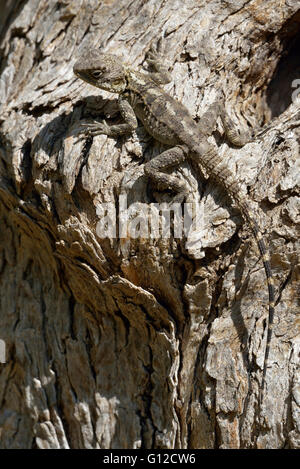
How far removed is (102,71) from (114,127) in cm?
58

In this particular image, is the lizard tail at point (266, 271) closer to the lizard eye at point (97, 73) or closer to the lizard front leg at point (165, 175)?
the lizard front leg at point (165, 175)

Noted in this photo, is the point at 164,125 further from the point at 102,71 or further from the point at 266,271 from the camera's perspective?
the point at 266,271

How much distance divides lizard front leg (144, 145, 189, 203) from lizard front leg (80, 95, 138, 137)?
0.40 metres

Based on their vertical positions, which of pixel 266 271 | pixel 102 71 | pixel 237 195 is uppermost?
pixel 102 71

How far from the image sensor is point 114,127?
408cm

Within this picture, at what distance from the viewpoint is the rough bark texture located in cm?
349

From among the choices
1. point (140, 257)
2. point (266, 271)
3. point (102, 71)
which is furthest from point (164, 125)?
point (266, 271)

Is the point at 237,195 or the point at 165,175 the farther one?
the point at 165,175

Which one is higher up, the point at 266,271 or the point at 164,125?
the point at 164,125

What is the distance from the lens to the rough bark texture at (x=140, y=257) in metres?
3.49

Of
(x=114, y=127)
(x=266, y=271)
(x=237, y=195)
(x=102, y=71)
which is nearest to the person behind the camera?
(x=266, y=271)

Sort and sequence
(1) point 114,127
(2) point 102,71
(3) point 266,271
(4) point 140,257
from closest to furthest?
(3) point 266,271
(4) point 140,257
(1) point 114,127
(2) point 102,71

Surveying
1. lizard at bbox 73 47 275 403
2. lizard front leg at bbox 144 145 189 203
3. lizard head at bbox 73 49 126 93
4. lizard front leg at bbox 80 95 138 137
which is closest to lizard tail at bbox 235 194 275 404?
lizard at bbox 73 47 275 403

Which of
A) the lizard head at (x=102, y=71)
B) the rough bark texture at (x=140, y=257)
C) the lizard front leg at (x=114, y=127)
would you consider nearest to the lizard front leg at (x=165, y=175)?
the rough bark texture at (x=140, y=257)
